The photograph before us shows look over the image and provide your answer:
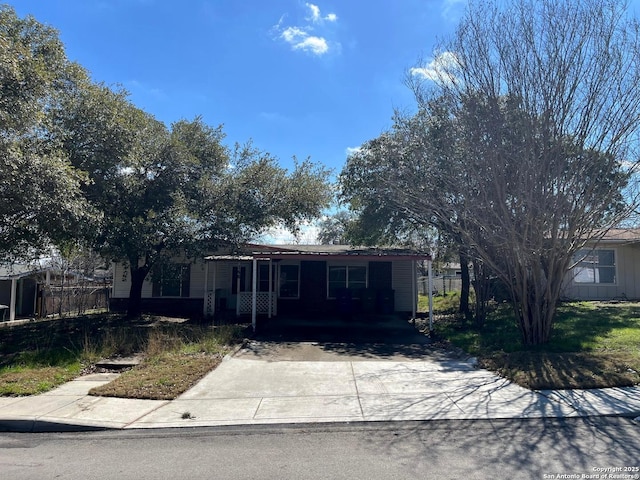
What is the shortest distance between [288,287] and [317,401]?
1327 centimetres

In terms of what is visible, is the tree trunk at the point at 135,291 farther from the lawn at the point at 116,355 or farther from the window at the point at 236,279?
the window at the point at 236,279

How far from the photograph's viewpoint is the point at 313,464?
468 centimetres

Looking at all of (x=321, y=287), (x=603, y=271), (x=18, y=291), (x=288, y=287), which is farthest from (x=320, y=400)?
(x=18, y=291)

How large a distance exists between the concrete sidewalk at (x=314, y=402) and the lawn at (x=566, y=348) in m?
0.47

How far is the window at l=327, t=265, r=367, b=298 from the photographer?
19906 mm

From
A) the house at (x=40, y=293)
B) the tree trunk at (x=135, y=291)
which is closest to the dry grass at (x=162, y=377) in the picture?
the tree trunk at (x=135, y=291)

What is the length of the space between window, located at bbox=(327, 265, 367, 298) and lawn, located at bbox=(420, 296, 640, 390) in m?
4.33

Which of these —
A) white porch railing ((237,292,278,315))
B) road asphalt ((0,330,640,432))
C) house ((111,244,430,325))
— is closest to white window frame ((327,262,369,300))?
house ((111,244,430,325))

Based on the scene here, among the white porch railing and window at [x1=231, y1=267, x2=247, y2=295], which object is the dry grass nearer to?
the white porch railing

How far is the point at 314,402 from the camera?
6.93 metres

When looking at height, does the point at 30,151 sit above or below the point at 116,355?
above

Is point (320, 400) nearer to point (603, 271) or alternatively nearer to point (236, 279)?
point (236, 279)

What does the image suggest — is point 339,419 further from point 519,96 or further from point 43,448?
point 519,96

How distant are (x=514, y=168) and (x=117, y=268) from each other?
17.3 meters
